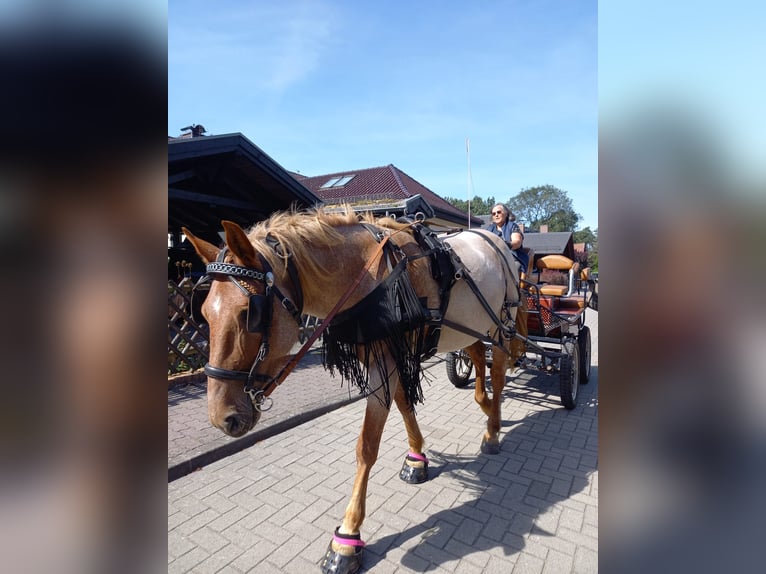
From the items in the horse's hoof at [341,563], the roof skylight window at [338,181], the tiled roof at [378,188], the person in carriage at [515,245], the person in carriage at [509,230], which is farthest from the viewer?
the roof skylight window at [338,181]

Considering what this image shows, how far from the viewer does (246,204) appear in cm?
795

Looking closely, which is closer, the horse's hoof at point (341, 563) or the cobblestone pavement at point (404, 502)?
the horse's hoof at point (341, 563)

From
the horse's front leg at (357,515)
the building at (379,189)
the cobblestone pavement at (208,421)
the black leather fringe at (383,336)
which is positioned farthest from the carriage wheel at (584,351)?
the building at (379,189)

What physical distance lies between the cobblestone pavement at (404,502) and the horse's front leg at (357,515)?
0.13 metres

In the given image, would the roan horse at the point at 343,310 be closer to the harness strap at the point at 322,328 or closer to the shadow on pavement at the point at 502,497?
the harness strap at the point at 322,328

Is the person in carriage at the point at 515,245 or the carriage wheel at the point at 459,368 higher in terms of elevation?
the person in carriage at the point at 515,245

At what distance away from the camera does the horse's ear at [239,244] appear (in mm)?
1619

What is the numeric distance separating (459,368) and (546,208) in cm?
7250

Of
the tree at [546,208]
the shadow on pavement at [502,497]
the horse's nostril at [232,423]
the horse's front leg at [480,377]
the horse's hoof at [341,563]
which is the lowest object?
the shadow on pavement at [502,497]

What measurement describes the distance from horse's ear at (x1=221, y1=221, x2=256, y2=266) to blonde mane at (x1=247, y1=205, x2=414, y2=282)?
11cm
